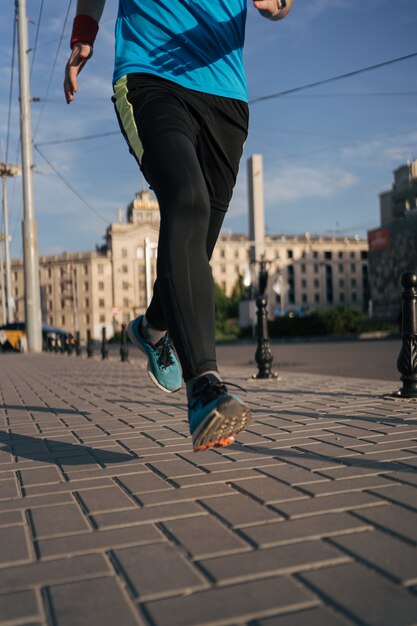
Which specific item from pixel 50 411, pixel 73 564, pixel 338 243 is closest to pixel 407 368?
pixel 50 411

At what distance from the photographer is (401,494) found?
204 centimetres

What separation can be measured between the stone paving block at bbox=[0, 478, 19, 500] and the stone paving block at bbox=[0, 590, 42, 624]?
0.91 m

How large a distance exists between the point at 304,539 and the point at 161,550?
364 mm

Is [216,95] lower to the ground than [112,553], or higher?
higher

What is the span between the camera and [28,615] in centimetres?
128

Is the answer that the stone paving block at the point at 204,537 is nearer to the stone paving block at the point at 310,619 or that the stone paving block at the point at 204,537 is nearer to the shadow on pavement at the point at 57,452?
the stone paving block at the point at 310,619

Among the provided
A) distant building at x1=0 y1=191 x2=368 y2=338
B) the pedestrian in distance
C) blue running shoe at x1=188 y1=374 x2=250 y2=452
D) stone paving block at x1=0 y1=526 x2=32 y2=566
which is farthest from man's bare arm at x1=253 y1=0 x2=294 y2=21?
distant building at x1=0 y1=191 x2=368 y2=338

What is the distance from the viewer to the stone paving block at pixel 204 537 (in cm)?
159

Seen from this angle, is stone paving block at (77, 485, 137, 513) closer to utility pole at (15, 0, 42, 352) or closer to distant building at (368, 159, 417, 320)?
utility pole at (15, 0, 42, 352)

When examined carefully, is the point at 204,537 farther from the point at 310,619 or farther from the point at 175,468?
the point at 175,468

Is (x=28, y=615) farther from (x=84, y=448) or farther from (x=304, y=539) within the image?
(x=84, y=448)

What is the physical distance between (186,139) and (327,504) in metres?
1.32

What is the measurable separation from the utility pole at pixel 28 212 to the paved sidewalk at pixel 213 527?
65.3 feet

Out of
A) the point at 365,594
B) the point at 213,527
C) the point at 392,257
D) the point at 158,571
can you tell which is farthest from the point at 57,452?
the point at 392,257
